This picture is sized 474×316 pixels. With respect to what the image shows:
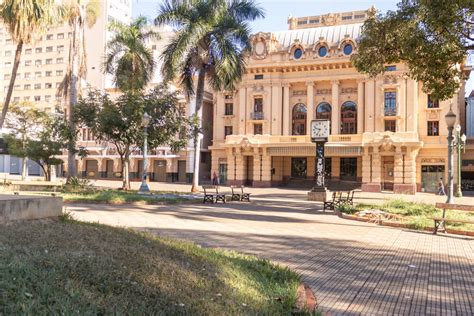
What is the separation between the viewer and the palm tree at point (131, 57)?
3179 centimetres

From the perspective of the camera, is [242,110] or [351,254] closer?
[351,254]

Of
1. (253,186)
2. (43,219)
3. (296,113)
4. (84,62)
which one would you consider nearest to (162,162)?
(253,186)

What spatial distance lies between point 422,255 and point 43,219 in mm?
7206

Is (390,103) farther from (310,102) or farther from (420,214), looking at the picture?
(420,214)

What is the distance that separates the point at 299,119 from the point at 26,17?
106 ft

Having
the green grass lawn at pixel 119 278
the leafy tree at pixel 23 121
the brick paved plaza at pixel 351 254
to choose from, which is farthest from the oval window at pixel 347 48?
the green grass lawn at pixel 119 278

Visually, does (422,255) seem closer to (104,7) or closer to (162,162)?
(162,162)

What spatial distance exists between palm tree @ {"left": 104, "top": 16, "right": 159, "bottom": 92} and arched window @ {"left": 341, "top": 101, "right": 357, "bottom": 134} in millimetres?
22701

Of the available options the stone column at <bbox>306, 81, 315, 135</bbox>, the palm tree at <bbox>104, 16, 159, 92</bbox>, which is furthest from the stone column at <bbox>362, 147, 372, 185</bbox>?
the palm tree at <bbox>104, 16, 159, 92</bbox>

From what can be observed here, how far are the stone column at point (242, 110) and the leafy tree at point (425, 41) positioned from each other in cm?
3135

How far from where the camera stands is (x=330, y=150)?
45719 millimetres

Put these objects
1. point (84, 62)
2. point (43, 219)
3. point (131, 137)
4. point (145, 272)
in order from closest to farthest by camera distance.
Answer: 1. point (145, 272)
2. point (43, 219)
3. point (131, 137)
4. point (84, 62)

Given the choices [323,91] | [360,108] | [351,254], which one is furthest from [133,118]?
[323,91]

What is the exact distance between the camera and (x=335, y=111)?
48.1 meters
